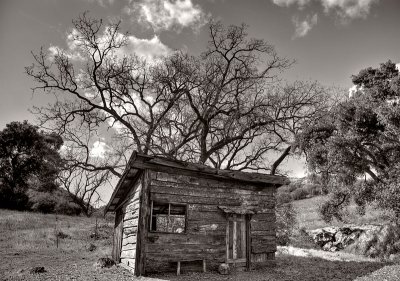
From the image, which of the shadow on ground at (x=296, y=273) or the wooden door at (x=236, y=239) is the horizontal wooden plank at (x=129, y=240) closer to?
the shadow on ground at (x=296, y=273)

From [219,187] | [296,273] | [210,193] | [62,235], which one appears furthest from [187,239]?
[62,235]

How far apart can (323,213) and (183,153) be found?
1055cm

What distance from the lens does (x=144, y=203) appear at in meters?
10.7

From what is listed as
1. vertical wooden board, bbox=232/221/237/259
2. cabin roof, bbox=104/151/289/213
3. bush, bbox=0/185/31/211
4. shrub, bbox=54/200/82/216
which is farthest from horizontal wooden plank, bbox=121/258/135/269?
bush, bbox=0/185/31/211

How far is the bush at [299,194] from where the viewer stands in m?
49.8

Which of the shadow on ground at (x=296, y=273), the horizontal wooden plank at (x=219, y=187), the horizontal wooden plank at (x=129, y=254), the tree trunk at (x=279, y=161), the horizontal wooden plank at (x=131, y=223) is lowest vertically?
the shadow on ground at (x=296, y=273)

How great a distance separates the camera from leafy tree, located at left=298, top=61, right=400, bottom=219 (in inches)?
563

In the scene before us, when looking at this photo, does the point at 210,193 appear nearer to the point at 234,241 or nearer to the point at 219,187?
the point at 219,187

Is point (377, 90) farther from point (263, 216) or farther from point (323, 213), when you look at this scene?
point (263, 216)

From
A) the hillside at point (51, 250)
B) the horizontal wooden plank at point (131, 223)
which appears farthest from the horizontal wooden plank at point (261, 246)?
the hillside at point (51, 250)

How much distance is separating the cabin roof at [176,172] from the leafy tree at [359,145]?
4.35m

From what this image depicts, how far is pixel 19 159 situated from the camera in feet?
111

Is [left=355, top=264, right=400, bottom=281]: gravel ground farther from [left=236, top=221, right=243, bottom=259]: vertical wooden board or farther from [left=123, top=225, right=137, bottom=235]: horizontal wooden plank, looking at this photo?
[left=123, top=225, right=137, bottom=235]: horizontal wooden plank

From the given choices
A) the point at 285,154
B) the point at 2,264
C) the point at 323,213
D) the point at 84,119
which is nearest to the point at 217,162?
the point at 285,154
